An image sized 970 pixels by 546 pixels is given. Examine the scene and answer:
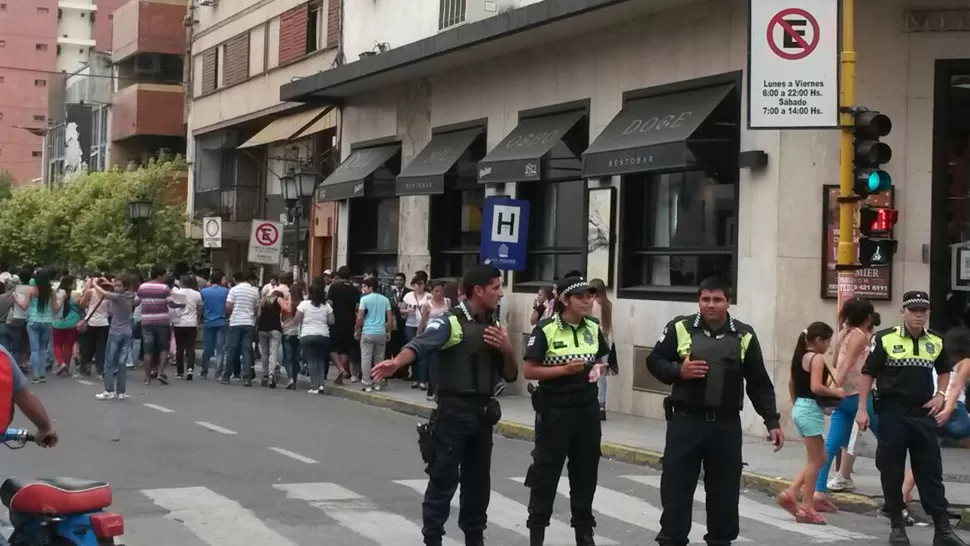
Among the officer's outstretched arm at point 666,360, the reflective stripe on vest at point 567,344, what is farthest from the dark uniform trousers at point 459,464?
the officer's outstretched arm at point 666,360

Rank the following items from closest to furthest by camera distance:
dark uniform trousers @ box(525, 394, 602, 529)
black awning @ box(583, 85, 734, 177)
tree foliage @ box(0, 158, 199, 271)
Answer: dark uniform trousers @ box(525, 394, 602, 529), black awning @ box(583, 85, 734, 177), tree foliage @ box(0, 158, 199, 271)

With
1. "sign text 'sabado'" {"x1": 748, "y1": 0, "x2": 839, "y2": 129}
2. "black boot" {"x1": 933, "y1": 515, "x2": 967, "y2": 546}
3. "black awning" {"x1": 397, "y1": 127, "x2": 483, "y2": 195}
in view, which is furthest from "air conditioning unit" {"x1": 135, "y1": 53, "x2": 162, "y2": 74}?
"black boot" {"x1": 933, "y1": 515, "x2": 967, "y2": 546}

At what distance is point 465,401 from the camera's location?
8.41m

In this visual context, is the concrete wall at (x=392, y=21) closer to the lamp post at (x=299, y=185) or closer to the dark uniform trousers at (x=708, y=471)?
the lamp post at (x=299, y=185)

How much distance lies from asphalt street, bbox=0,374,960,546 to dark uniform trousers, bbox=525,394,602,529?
25.6 inches

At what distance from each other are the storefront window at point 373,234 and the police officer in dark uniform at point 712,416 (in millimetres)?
19221

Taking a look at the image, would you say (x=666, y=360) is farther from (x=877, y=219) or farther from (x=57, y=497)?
(x=877, y=219)

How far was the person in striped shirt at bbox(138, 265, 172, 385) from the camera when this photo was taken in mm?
21266

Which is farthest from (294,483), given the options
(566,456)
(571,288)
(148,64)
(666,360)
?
(148,64)

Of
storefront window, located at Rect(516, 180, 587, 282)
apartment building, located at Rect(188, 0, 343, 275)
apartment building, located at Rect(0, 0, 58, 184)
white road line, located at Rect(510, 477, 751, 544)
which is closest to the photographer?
white road line, located at Rect(510, 477, 751, 544)

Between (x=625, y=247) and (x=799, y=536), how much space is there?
9.20 m

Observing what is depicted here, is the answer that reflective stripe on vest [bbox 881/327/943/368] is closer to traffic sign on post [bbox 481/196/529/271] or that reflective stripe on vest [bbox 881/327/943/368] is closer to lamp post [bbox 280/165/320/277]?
traffic sign on post [bbox 481/196/529/271]

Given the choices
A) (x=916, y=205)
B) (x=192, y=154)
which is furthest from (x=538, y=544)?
(x=192, y=154)

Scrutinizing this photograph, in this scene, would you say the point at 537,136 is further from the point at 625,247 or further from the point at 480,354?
the point at 480,354
